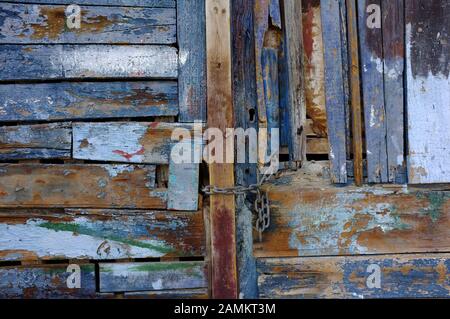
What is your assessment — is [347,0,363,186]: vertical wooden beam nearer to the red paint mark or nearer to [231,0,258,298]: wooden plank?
[231,0,258,298]: wooden plank

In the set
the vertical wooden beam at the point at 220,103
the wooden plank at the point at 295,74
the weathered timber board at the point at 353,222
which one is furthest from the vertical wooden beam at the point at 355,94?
the vertical wooden beam at the point at 220,103

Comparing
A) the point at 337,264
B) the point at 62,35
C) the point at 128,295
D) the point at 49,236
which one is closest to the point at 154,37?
the point at 62,35

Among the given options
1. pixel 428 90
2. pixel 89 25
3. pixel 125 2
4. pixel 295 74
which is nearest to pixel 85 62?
pixel 89 25

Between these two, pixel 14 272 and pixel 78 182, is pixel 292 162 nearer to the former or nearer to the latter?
pixel 78 182

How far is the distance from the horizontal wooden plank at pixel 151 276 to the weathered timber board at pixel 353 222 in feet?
1.24

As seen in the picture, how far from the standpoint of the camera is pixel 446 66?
276 centimetres

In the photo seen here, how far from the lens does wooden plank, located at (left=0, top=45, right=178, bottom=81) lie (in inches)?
104

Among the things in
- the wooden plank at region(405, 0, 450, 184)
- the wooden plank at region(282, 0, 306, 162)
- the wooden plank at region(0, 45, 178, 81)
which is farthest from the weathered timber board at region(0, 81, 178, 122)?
the wooden plank at region(405, 0, 450, 184)

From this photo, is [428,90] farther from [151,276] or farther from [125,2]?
[151,276]

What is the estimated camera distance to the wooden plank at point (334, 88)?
275 cm

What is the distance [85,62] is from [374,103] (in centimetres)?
159

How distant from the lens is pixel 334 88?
2.76 m

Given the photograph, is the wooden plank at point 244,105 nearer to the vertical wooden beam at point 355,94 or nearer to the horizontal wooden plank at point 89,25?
the horizontal wooden plank at point 89,25

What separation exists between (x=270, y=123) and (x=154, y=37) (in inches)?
31.2
